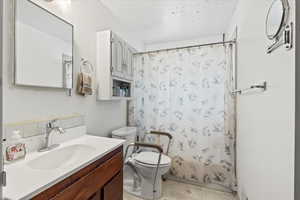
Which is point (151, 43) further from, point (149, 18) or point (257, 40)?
point (257, 40)

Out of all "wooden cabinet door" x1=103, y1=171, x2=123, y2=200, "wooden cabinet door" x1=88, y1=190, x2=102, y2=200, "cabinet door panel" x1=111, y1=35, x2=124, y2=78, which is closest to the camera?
"wooden cabinet door" x1=88, y1=190, x2=102, y2=200

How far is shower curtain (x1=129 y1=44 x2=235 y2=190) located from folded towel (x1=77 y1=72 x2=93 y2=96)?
891mm

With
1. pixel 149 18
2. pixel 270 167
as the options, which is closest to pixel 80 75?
pixel 149 18

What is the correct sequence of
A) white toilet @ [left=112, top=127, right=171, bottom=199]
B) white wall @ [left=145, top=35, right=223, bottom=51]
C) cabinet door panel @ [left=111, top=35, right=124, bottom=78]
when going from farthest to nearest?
white wall @ [left=145, top=35, right=223, bottom=51] < cabinet door panel @ [left=111, top=35, right=124, bottom=78] < white toilet @ [left=112, top=127, right=171, bottom=199]

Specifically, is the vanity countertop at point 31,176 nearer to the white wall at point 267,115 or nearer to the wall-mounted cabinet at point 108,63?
the wall-mounted cabinet at point 108,63

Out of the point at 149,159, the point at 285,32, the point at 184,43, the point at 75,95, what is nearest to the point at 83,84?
the point at 75,95

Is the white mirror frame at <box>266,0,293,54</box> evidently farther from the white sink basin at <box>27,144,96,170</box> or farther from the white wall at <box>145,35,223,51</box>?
the white wall at <box>145,35,223,51</box>

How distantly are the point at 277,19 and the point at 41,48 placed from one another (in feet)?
5.06

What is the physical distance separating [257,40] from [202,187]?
183 cm

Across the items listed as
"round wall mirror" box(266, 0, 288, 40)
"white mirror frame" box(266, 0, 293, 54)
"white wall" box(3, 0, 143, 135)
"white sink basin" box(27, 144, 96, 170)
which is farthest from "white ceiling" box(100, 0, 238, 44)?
"white sink basin" box(27, 144, 96, 170)

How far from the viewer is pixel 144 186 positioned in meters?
1.74

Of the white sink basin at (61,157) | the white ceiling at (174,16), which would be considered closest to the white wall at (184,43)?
the white ceiling at (174,16)

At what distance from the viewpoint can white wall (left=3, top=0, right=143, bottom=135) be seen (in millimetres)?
932

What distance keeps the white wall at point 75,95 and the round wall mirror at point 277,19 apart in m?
1.55
